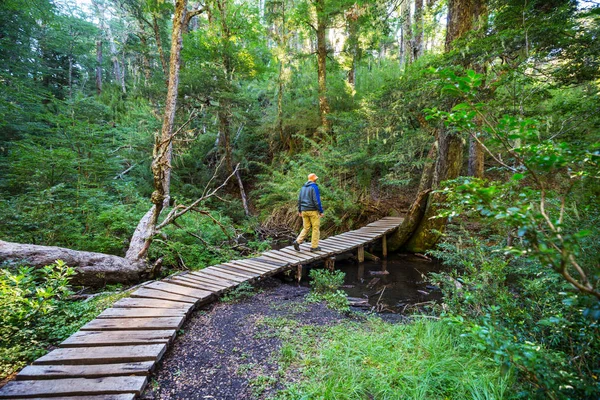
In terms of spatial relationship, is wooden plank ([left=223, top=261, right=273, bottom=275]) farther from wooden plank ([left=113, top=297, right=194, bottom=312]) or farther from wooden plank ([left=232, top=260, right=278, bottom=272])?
wooden plank ([left=113, top=297, right=194, bottom=312])

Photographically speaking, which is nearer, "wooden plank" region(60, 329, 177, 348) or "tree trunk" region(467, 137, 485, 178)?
"wooden plank" region(60, 329, 177, 348)

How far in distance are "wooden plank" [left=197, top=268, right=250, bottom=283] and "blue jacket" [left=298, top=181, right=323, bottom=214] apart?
8.32ft

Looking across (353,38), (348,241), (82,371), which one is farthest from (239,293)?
(353,38)

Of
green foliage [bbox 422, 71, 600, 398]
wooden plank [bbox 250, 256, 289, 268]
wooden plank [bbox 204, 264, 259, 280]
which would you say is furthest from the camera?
wooden plank [bbox 250, 256, 289, 268]

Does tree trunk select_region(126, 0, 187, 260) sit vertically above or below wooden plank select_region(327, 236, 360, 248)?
above

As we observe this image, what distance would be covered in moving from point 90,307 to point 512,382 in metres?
5.29

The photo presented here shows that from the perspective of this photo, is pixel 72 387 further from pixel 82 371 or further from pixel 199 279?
pixel 199 279

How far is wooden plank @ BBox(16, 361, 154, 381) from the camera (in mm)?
2496

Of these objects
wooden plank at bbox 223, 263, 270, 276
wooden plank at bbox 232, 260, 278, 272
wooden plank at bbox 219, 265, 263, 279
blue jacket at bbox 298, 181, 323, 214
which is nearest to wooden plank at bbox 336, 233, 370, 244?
blue jacket at bbox 298, 181, 323, 214

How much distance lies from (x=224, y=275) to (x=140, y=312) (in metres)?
2.01

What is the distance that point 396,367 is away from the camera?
9.26 ft

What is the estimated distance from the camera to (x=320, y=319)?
442 cm

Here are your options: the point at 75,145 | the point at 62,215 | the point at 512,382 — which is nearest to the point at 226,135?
the point at 75,145

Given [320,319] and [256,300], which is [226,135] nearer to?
[256,300]
